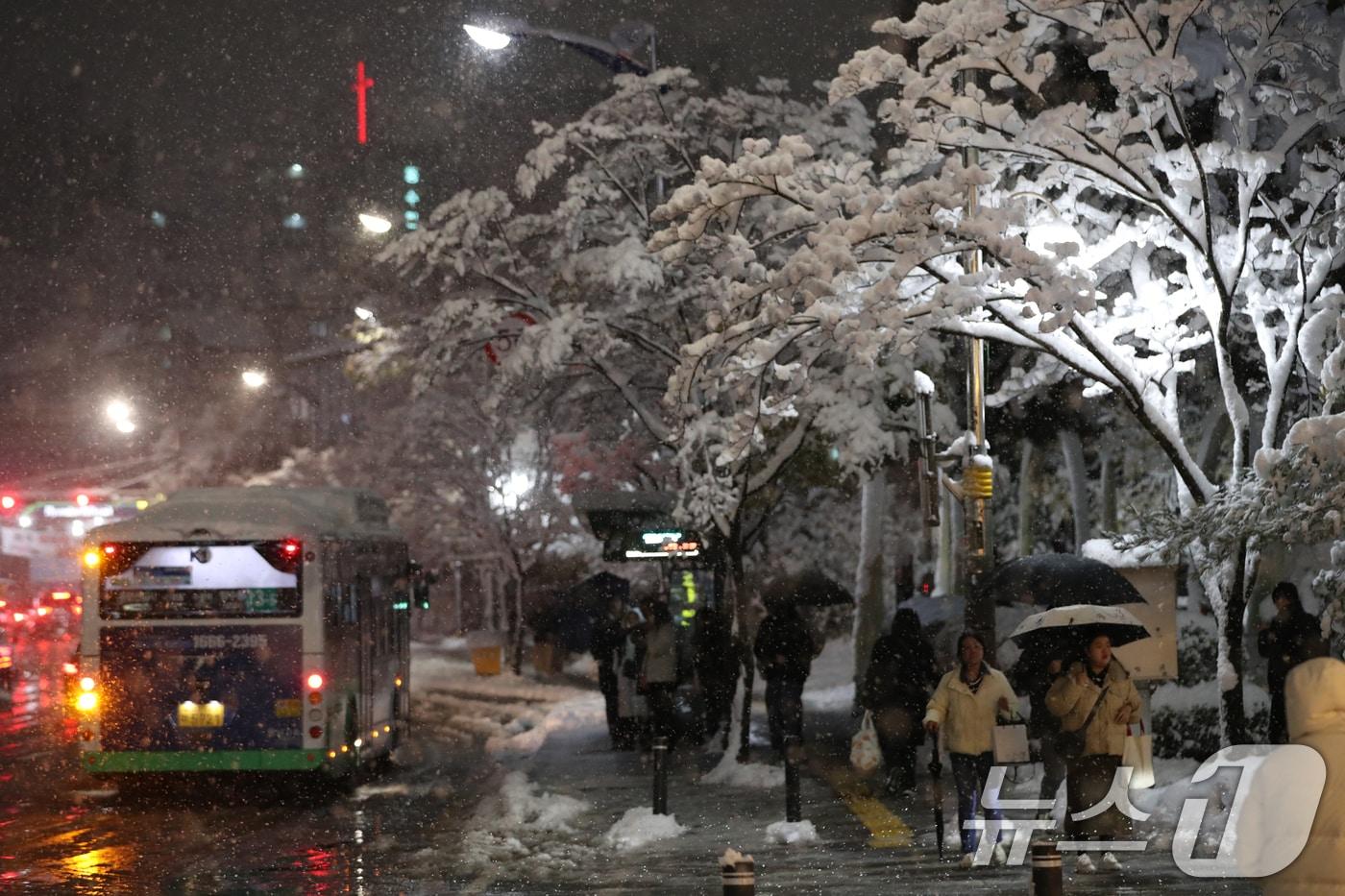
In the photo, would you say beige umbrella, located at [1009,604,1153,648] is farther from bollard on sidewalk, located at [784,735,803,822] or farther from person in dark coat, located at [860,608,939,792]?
bollard on sidewalk, located at [784,735,803,822]

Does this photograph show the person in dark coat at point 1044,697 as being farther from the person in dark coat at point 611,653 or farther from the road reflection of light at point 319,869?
the person in dark coat at point 611,653

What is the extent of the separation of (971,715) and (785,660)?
5856 millimetres

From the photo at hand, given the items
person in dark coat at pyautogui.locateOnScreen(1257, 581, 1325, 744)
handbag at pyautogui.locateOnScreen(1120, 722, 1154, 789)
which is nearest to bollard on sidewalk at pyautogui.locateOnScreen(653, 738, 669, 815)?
handbag at pyautogui.locateOnScreen(1120, 722, 1154, 789)

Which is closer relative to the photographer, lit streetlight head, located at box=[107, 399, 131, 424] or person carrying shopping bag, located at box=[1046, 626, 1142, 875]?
person carrying shopping bag, located at box=[1046, 626, 1142, 875]

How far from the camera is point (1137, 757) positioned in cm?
1145

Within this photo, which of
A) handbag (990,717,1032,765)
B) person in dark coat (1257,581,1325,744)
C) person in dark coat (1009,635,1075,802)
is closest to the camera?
handbag (990,717,1032,765)

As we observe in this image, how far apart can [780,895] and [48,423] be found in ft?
225

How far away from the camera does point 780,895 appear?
34.6 feet

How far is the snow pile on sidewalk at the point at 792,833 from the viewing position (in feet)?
42.3

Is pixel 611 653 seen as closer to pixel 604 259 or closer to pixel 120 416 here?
pixel 604 259

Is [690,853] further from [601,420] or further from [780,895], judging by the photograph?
[601,420]

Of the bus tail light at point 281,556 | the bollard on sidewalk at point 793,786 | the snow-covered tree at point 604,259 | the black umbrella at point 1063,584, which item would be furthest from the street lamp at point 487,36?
the bollard on sidewalk at point 793,786

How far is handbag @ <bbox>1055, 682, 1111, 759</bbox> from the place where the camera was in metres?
10.8

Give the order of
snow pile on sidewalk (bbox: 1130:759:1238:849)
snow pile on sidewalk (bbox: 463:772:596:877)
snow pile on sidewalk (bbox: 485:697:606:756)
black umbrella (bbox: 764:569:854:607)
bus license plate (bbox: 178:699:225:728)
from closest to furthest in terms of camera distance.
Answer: snow pile on sidewalk (bbox: 1130:759:1238:849) < snow pile on sidewalk (bbox: 463:772:596:877) < bus license plate (bbox: 178:699:225:728) < black umbrella (bbox: 764:569:854:607) < snow pile on sidewalk (bbox: 485:697:606:756)
